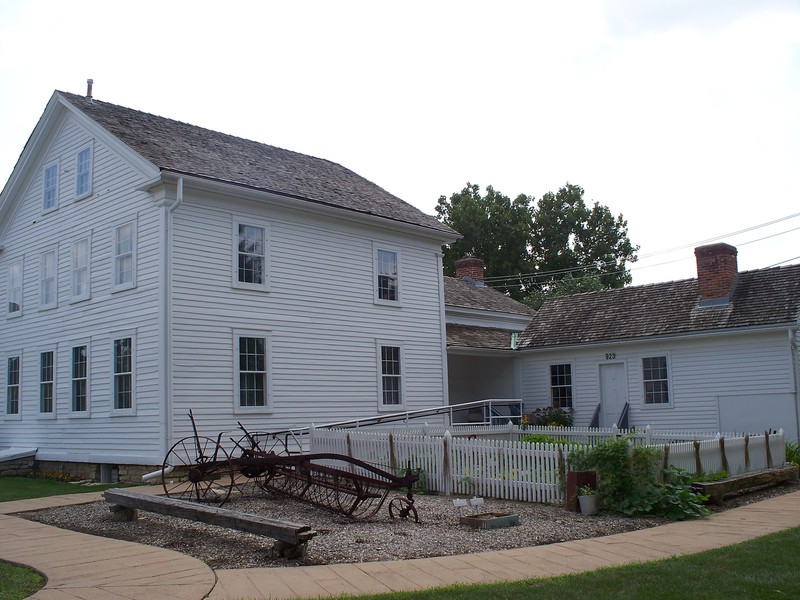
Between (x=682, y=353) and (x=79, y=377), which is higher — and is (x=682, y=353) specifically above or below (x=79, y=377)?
above

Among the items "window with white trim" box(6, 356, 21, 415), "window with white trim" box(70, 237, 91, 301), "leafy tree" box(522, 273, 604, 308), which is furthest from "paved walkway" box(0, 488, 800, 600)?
"leafy tree" box(522, 273, 604, 308)

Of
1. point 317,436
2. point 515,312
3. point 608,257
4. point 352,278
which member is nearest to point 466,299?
point 515,312

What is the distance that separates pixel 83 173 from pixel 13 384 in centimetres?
646

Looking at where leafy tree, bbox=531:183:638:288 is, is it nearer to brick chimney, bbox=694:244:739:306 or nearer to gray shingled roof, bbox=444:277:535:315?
gray shingled roof, bbox=444:277:535:315

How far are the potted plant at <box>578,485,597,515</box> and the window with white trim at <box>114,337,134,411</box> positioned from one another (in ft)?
33.8

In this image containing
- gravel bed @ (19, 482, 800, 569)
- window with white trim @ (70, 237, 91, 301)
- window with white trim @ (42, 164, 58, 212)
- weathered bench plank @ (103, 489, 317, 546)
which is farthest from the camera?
window with white trim @ (42, 164, 58, 212)

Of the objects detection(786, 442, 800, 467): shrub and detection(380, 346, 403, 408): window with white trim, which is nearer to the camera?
detection(786, 442, 800, 467): shrub

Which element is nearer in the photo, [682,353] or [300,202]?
[300,202]

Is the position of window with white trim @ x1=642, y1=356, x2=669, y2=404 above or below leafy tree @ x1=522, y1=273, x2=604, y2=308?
below

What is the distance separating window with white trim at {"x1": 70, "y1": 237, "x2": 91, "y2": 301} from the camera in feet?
62.6

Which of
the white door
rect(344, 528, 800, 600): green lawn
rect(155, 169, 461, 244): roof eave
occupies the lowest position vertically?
rect(344, 528, 800, 600): green lawn

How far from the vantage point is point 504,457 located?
41.4 feet

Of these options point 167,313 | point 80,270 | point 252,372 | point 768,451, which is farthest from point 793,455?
point 80,270

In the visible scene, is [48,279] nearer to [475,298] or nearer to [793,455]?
[475,298]
